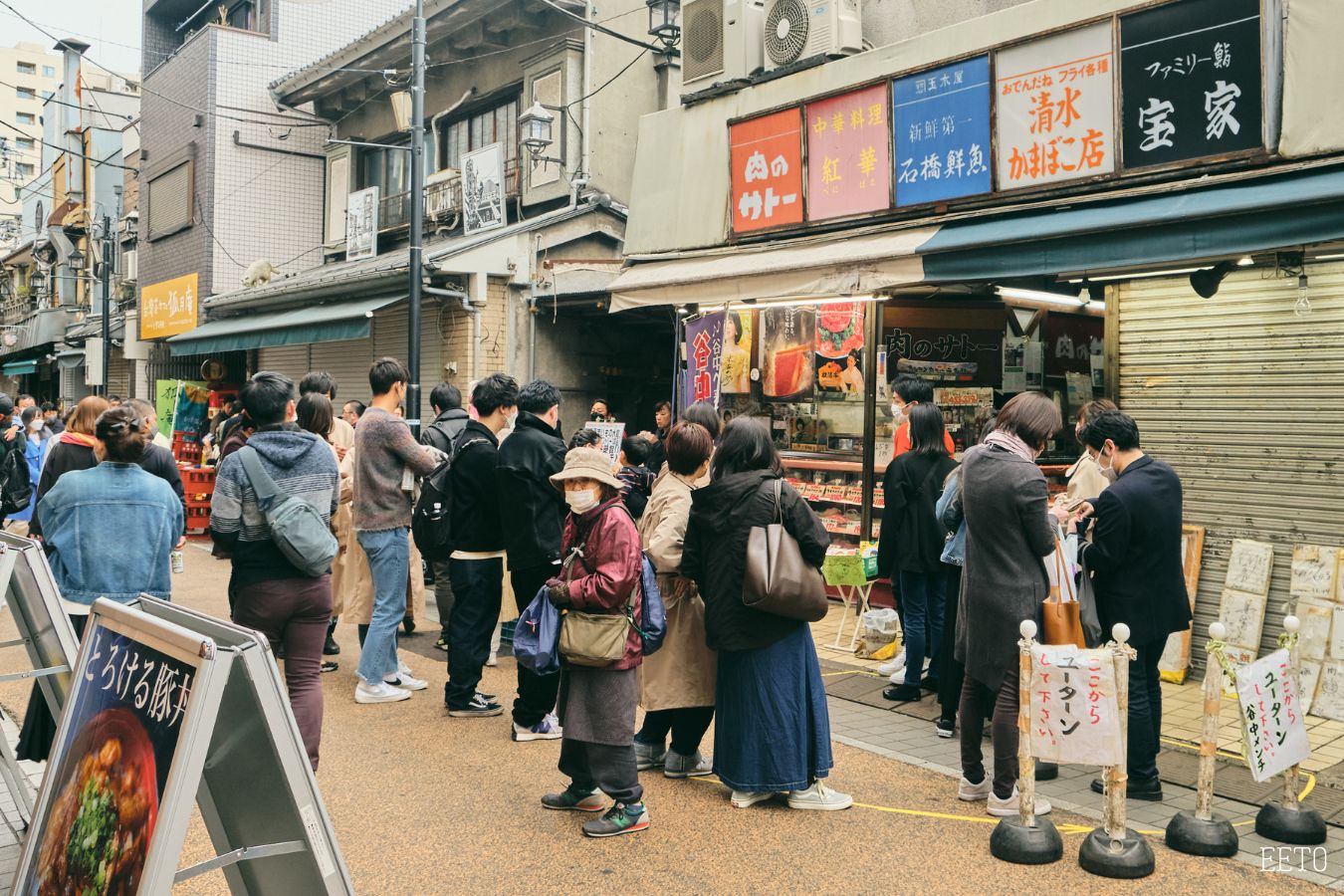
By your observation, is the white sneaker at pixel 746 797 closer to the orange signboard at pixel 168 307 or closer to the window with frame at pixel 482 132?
the window with frame at pixel 482 132

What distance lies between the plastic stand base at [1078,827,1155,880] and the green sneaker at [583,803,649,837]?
1.99 m

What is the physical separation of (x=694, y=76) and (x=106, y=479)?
7902mm

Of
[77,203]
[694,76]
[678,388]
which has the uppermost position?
[77,203]

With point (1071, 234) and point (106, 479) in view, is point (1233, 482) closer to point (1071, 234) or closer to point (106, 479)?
point (1071, 234)

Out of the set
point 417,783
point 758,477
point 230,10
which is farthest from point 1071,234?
point 230,10

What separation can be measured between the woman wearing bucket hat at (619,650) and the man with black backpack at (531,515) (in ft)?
4.60

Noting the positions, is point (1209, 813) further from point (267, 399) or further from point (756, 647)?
point (267, 399)

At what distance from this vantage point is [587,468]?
504cm

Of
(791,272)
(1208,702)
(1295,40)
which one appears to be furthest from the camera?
(791,272)

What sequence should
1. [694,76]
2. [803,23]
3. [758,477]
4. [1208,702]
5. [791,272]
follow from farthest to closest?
[694,76] < [803,23] < [791,272] < [758,477] < [1208,702]

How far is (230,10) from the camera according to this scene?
2516cm

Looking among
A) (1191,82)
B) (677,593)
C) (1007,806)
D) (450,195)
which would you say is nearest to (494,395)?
(677,593)

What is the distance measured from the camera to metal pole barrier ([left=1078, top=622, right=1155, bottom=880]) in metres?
4.52

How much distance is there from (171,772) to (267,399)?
10.0 feet
